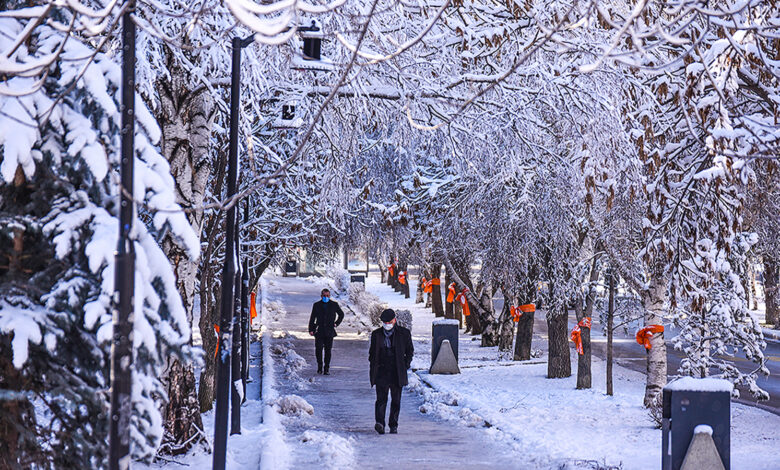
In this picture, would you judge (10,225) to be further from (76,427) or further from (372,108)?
(372,108)

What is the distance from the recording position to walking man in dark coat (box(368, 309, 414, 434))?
43.1 ft

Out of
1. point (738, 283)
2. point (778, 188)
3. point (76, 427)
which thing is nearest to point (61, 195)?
point (76, 427)

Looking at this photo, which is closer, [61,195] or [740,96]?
[61,195]

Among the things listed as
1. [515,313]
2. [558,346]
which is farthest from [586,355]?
[515,313]

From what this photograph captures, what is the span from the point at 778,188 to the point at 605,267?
21.5 feet

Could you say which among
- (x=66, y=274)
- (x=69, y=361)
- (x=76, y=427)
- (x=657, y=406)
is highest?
(x=66, y=274)

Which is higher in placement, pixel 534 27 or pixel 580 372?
pixel 534 27

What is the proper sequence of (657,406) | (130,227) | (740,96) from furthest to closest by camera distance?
(657,406) → (740,96) → (130,227)

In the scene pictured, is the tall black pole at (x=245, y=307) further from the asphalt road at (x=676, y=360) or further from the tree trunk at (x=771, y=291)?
the tree trunk at (x=771, y=291)

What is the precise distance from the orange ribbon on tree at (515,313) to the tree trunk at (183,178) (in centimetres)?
1299

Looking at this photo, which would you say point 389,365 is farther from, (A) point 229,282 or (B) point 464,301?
(B) point 464,301

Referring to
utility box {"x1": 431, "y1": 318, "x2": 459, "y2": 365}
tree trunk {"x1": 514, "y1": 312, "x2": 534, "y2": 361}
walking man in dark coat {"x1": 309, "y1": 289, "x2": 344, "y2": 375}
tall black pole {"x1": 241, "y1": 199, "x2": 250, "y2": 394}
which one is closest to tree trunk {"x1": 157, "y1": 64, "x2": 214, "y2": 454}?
tall black pole {"x1": 241, "y1": 199, "x2": 250, "y2": 394}

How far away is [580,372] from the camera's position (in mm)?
18953

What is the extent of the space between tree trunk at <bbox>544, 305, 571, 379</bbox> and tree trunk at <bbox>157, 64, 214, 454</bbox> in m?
10.9
